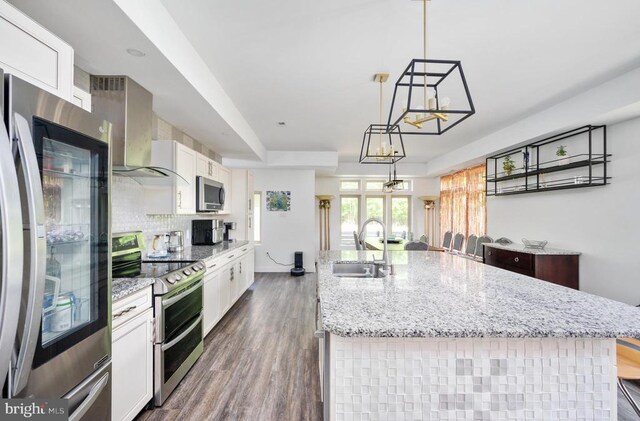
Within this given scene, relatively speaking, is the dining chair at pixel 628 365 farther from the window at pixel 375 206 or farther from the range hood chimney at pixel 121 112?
the window at pixel 375 206

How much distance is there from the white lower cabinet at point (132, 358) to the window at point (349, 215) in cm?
644

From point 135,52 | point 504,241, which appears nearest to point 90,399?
point 135,52

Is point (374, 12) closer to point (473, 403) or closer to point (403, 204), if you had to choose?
point (473, 403)

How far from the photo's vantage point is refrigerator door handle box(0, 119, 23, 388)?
0.82m

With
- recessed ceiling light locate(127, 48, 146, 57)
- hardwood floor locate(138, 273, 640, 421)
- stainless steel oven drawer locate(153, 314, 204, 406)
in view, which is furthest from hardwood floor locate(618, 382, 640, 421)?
recessed ceiling light locate(127, 48, 146, 57)

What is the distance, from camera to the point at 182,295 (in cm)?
222

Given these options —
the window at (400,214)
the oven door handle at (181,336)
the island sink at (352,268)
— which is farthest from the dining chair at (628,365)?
the window at (400,214)

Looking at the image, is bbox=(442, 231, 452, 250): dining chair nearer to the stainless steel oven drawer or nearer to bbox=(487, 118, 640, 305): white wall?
bbox=(487, 118, 640, 305): white wall

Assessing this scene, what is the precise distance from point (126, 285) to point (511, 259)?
15.2ft

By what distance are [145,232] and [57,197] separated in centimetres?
204

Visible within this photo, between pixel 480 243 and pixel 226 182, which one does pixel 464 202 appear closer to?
pixel 480 243

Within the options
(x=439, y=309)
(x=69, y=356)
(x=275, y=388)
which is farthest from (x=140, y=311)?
(x=439, y=309)

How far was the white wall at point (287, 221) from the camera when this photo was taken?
21.5 ft

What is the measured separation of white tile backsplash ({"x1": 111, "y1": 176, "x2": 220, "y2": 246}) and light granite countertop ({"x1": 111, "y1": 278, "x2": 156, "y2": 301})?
672mm
